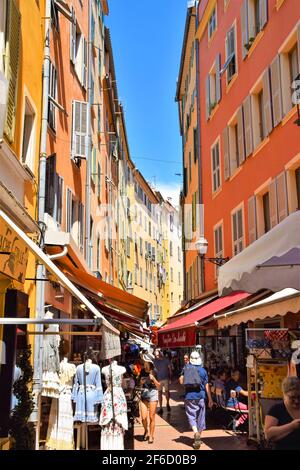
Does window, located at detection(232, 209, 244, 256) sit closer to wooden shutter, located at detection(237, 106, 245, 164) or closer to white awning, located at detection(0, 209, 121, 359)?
wooden shutter, located at detection(237, 106, 245, 164)

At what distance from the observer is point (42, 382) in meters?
9.45

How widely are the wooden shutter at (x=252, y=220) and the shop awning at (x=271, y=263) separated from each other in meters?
8.31

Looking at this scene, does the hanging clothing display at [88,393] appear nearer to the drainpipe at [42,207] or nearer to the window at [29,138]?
the drainpipe at [42,207]

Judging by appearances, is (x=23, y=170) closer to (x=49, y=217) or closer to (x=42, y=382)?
(x=49, y=217)

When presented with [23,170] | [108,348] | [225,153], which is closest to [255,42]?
[225,153]

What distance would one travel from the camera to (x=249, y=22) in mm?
15734

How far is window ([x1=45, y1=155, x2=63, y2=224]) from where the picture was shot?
Result: 1144cm

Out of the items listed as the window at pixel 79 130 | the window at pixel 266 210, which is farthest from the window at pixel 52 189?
the window at pixel 266 210

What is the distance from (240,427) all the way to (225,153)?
9.42 meters

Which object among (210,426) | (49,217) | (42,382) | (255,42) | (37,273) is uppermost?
(255,42)

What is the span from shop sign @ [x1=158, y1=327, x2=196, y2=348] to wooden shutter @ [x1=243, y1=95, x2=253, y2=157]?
5392mm

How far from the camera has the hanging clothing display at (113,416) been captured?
916 centimetres

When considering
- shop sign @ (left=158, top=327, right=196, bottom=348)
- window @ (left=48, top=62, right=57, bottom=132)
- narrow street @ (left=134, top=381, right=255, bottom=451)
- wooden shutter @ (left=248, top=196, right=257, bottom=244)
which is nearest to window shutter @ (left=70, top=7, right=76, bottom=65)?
window @ (left=48, top=62, right=57, bottom=132)

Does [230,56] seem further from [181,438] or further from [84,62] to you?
[181,438]
